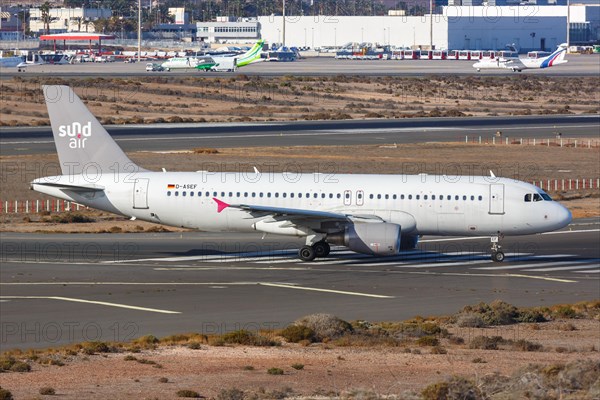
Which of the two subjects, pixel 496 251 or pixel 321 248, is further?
pixel 496 251

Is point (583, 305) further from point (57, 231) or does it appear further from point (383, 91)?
point (383, 91)

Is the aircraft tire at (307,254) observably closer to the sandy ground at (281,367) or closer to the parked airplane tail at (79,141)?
the parked airplane tail at (79,141)

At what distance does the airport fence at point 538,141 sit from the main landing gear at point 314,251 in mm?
59022

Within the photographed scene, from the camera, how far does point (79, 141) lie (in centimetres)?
5612

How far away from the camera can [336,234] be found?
53375 millimetres

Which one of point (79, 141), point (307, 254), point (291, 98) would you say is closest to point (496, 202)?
point (307, 254)

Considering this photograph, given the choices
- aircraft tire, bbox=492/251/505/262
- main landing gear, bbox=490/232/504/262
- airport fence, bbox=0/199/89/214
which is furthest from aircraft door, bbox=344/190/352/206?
airport fence, bbox=0/199/89/214

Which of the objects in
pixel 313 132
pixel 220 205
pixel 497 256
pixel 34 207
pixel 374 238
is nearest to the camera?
pixel 374 238

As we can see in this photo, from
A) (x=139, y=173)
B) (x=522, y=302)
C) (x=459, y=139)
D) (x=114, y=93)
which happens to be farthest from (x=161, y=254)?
(x=114, y=93)

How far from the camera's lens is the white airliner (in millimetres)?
54312

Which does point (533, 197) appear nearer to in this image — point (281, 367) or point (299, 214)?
point (299, 214)

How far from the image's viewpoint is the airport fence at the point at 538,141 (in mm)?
112000

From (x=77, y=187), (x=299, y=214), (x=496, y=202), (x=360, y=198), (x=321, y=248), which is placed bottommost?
(x=321, y=248)

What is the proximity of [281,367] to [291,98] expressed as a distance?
133 meters
